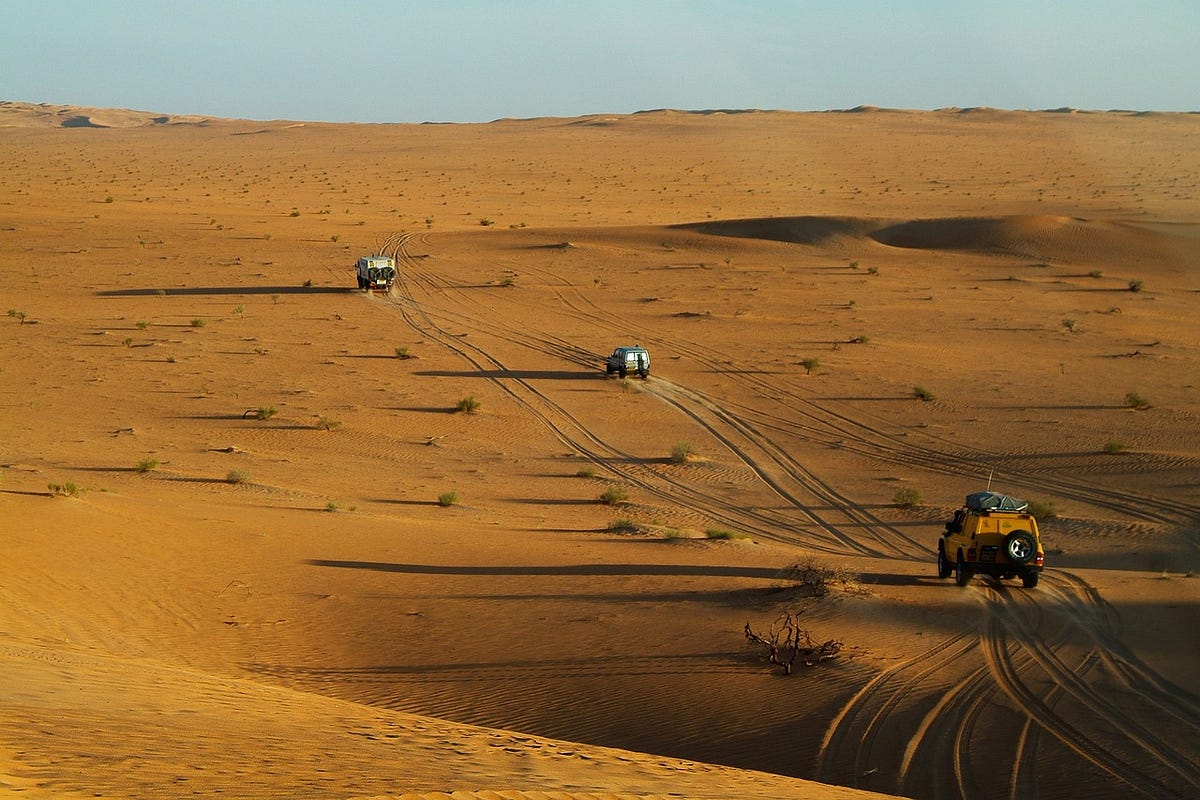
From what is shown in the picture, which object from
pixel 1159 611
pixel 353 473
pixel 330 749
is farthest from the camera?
pixel 353 473

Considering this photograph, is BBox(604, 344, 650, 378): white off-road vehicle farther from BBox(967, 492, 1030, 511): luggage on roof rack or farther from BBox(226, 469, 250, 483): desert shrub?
BBox(967, 492, 1030, 511): luggage on roof rack

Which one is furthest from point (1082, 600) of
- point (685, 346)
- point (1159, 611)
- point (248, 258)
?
point (248, 258)

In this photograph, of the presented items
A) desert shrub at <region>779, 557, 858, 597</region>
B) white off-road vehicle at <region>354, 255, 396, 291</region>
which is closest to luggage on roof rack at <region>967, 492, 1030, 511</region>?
desert shrub at <region>779, 557, 858, 597</region>

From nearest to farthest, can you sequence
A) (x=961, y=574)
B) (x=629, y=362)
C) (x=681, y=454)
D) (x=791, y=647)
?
1. (x=791, y=647)
2. (x=961, y=574)
3. (x=681, y=454)
4. (x=629, y=362)

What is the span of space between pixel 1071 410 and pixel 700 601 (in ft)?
58.9

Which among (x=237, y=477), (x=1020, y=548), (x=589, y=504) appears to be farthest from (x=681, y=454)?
(x=1020, y=548)

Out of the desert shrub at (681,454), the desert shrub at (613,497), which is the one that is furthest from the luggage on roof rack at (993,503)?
the desert shrub at (681,454)

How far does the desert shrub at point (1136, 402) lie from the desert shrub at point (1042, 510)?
8.34m

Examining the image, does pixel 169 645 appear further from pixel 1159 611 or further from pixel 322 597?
pixel 1159 611

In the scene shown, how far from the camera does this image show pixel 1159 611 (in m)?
14.3

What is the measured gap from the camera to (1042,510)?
21.2 metres

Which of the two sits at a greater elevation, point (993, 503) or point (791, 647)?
point (993, 503)

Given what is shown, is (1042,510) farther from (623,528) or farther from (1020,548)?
(623,528)

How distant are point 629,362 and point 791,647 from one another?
2089 cm
